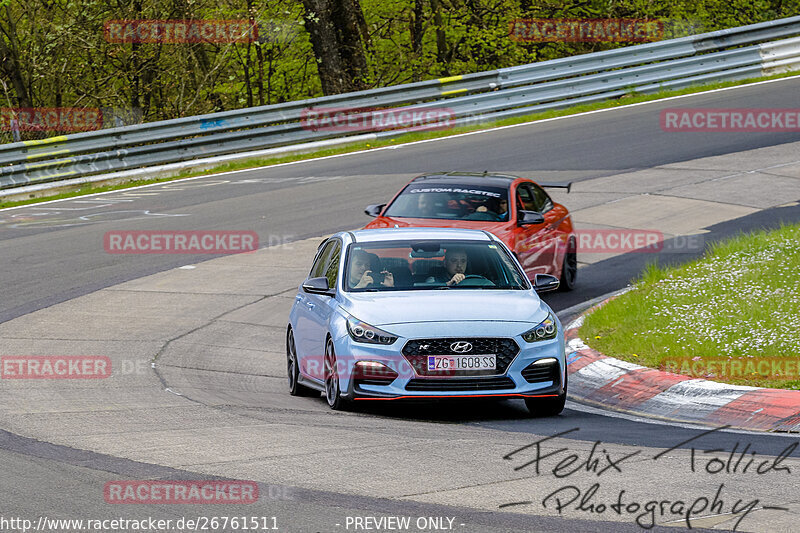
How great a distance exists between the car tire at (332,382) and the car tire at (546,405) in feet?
4.88

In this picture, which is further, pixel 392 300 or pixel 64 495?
pixel 392 300

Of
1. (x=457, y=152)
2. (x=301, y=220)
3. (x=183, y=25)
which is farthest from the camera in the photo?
(x=183, y=25)

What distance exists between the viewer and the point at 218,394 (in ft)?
32.1

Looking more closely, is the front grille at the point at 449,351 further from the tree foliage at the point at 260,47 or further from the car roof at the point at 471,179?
the tree foliage at the point at 260,47

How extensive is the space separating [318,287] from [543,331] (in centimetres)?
204

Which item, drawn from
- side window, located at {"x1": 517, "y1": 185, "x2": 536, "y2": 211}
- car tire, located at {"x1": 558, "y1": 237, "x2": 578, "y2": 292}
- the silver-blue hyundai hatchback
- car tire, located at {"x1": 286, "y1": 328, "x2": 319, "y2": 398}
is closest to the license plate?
the silver-blue hyundai hatchback

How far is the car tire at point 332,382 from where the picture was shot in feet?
29.3

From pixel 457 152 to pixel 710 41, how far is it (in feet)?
28.5

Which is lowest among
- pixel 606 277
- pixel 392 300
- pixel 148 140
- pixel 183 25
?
pixel 606 277

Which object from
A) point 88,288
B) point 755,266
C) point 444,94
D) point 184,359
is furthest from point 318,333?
point 444,94

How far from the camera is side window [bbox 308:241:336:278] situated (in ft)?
35.3

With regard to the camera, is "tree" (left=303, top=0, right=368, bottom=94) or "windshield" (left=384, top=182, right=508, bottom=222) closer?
"windshield" (left=384, top=182, right=508, bottom=222)

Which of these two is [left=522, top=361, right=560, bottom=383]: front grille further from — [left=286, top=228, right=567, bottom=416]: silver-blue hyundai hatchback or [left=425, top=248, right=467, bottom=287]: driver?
[left=425, top=248, right=467, bottom=287]: driver

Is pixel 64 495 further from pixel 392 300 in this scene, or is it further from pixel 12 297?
pixel 12 297
